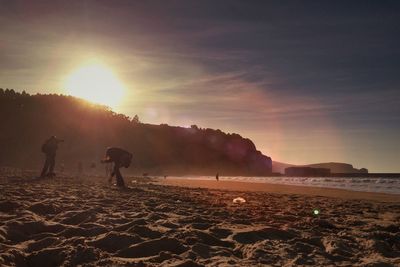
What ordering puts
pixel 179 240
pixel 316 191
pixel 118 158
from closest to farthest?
pixel 179 240, pixel 118 158, pixel 316 191

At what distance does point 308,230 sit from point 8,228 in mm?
4591

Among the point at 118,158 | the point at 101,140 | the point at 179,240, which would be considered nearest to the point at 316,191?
the point at 118,158

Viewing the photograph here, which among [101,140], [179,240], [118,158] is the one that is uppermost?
[101,140]

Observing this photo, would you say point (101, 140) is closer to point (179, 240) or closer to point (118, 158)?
point (118, 158)

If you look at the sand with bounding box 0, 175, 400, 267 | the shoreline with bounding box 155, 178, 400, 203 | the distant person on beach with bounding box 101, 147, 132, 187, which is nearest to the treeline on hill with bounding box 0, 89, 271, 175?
the shoreline with bounding box 155, 178, 400, 203

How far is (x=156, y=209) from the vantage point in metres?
8.69

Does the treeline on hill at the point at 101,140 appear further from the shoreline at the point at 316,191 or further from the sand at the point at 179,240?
the sand at the point at 179,240

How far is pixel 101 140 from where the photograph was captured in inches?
3780

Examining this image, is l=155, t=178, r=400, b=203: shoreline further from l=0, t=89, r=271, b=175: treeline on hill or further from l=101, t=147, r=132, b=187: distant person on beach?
l=0, t=89, r=271, b=175: treeline on hill

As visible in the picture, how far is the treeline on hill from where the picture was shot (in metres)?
78.8

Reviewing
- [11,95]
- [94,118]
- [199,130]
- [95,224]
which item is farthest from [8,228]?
[199,130]

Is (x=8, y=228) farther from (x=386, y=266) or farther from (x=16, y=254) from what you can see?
(x=386, y=266)

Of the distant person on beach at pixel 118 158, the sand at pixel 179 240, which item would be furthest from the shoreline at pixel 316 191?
the sand at pixel 179 240

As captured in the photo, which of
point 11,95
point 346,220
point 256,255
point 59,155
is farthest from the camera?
point 11,95
